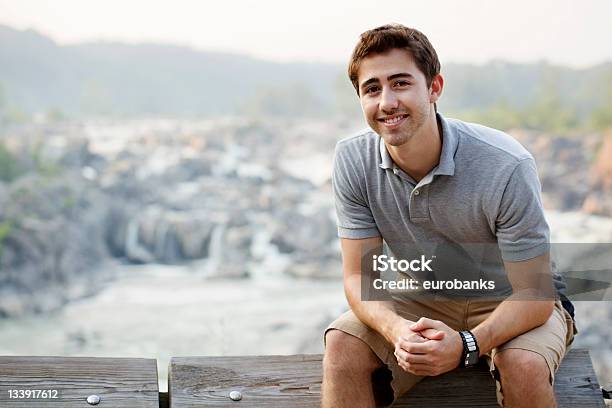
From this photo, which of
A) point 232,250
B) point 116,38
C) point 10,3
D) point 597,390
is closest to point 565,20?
point 232,250

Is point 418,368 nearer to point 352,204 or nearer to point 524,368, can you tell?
point 524,368

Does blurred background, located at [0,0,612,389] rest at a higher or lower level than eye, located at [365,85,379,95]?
higher

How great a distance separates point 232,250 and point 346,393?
17039mm

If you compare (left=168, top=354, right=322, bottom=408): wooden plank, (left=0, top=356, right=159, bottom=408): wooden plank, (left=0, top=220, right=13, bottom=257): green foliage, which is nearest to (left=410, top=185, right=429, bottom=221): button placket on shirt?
(left=168, top=354, right=322, bottom=408): wooden plank

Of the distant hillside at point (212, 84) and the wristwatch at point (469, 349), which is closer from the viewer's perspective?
the wristwatch at point (469, 349)

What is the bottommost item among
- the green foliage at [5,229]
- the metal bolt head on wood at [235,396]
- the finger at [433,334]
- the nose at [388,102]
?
the metal bolt head on wood at [235,396]

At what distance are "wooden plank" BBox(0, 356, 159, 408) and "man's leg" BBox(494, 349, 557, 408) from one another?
24.5 inches

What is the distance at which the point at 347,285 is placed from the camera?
1.67 meters

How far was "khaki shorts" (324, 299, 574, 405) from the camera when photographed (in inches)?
58.9

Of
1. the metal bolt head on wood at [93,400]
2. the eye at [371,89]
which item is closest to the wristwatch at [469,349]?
the eye at [371,89]

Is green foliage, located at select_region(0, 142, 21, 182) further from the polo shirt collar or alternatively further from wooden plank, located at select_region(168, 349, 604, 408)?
the polo shirt collar

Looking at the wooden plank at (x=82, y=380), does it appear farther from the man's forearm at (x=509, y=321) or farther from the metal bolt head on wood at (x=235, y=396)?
the man's forearm at (x=509, y=321)

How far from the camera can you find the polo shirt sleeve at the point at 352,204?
167 centimetres

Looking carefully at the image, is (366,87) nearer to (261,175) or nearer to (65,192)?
(65,192)
